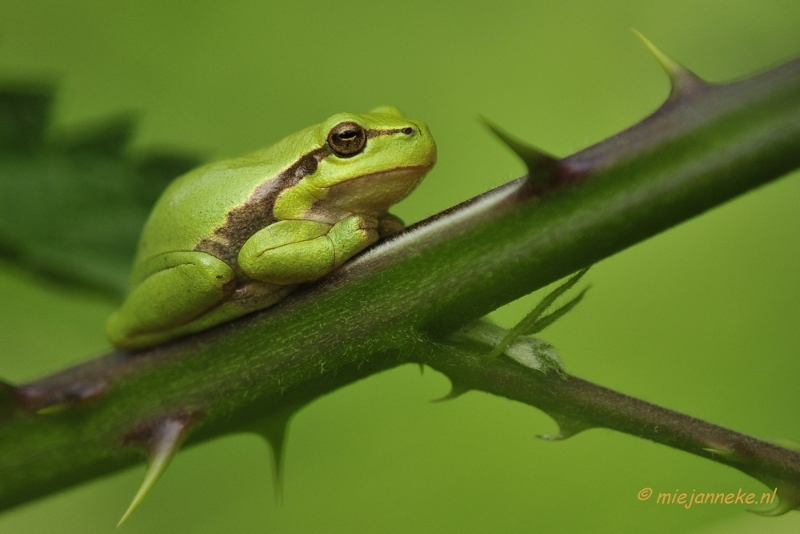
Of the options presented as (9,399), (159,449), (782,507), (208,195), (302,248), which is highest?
(208,195)

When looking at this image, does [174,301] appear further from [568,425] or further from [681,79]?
[681,79]

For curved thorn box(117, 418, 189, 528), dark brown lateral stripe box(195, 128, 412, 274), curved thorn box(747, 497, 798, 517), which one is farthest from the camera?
dark brown lateral stripe box(195, 128, 412, 274)

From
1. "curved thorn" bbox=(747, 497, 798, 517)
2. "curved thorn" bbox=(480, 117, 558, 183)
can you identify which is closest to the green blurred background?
"curved thorn" bbox=(747, 497, 798, 517)

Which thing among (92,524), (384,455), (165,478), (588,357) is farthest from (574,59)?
(92,524)

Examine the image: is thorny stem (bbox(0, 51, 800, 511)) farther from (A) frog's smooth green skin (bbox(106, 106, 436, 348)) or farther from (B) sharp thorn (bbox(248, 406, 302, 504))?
(A) frog's smooth green skin (bbox(106, 106, 436, 348))

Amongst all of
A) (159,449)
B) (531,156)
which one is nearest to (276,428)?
(159,449)

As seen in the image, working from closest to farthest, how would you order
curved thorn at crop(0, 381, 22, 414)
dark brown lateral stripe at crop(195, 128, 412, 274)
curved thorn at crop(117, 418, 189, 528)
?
curved thorn at crop(117, 418, 189, 528), curved thorn at crop(0, 381, 22, 414), dark brown lateral stripe at crop(195, 128, 412, 274)

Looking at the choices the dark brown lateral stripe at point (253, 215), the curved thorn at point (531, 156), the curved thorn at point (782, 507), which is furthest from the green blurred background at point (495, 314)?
the curved thorn at point (531, 156)

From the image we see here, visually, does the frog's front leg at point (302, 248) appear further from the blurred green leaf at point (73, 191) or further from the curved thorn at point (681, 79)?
the curved thorn at point (681, 79)
